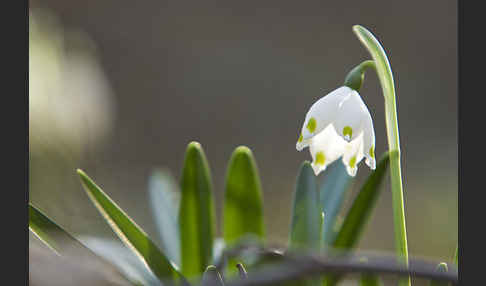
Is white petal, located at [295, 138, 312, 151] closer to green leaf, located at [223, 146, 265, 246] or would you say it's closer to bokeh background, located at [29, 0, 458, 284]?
green leaf, located at [223, 146, 265, 246]

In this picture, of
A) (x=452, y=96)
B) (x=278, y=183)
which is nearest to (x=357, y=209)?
(x=278, y=183)

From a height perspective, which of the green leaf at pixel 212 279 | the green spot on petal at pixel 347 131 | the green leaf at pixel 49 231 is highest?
the green spot on petal at pixel 347 131

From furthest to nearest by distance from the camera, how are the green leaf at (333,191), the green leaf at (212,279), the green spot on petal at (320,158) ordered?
the green leaf at (333,191) < the green spot on petal at (320,158) < the green leaf at (212,279)

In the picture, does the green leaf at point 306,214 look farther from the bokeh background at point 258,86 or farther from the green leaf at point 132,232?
the bokeh background at point 258,86

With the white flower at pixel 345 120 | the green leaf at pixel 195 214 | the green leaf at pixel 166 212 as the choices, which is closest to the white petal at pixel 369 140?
the white flower at pixel 345 120

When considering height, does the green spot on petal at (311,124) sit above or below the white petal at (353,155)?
above

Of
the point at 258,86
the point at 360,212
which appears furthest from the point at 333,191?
the point at 258,86

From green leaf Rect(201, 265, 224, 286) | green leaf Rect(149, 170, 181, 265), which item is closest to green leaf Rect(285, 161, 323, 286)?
green leaf Rect(201, 265, 224, 286)
